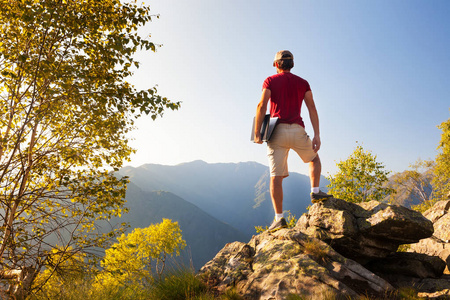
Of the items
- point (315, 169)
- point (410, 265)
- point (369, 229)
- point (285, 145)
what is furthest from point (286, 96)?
point (410, 265)

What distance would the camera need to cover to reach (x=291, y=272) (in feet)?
15.2

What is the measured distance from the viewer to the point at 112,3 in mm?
6070

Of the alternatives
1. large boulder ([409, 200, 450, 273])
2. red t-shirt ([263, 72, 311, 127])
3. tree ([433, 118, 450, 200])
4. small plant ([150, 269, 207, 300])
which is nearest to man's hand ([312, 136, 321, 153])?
red t-shirt ([263, 72, 311, 127])

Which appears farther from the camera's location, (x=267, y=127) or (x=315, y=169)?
(x=315, y=169)

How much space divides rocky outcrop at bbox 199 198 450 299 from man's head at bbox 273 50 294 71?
3.64m

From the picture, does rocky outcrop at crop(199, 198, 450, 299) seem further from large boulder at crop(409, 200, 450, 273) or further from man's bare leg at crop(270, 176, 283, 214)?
large boulder at crop(409, 200, 450, 273)

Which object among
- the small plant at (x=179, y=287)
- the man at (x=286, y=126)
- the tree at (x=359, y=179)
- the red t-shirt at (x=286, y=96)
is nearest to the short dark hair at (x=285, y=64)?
the man at (x=286, y=126)

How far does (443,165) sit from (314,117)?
32711 millimetres

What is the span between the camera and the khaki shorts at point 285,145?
19.5ft

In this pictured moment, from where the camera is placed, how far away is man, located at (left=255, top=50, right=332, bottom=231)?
598 cm

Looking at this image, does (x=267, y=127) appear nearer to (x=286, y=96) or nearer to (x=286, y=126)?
(x=286, y=126)

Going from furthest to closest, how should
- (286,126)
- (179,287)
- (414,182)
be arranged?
(414,182) < (286,126) < (179,287)

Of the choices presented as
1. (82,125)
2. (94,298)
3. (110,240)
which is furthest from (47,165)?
(94,298)

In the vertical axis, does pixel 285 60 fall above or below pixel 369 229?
above
